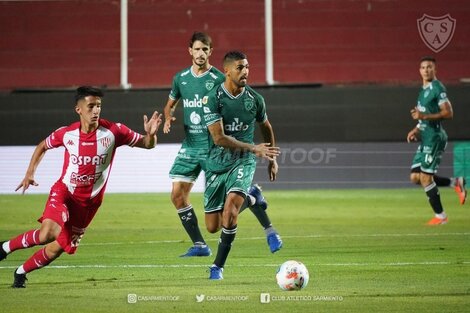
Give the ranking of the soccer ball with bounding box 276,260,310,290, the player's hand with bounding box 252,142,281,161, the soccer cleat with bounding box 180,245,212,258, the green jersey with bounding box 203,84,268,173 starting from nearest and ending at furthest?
the soccer ball with bounding box 276,260,310,290, the player's hand with bounding box 252,142,281,161, the green jersey with bounding box 203,84,268,173, the soccer cleat with bounding box 180,245,212,258

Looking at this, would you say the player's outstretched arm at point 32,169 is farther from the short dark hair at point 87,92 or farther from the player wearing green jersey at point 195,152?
the player wearing green jersey at point 195,152

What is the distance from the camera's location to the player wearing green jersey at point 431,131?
639 inches

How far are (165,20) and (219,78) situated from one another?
9.93m

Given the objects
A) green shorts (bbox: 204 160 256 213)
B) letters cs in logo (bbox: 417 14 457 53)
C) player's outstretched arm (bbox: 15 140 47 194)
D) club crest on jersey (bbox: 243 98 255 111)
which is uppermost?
letters cs in logo (bbox: 417 14 457 53)

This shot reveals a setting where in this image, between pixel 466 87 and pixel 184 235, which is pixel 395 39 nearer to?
pixel 466 87

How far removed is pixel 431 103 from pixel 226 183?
21.3ft

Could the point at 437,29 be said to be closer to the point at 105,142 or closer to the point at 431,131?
the point at 431,131

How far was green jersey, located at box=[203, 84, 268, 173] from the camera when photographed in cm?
1080

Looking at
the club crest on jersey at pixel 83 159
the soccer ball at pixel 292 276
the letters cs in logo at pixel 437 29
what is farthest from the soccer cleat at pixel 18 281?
the letters cs in logo at pixel 437 29

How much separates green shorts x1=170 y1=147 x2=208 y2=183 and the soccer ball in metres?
3.52

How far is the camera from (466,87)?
878 inches

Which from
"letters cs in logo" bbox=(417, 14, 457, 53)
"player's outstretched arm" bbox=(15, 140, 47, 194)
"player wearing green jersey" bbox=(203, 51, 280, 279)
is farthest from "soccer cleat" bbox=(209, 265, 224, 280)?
"letters cs in logo" bbox=(417, 14, 457, 53)

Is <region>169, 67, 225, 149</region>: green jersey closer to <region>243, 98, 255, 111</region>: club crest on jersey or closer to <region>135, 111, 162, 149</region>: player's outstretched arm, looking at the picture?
<region>243, 98, 255, 111</region>: club crest on jersey

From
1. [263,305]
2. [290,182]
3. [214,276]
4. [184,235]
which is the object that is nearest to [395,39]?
[290,182]
